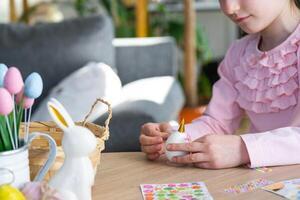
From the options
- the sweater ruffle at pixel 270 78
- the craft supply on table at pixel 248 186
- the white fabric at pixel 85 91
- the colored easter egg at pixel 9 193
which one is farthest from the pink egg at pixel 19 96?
the white fabric at pixel 85 91

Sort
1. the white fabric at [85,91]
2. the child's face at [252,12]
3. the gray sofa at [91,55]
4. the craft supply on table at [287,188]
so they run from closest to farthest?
the craft supply on table at [287,188] < the child's face at [252,12] < the white fabric at [85,91] < the gray sofa at [91,55]

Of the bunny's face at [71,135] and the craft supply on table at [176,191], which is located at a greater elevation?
the bunny's face at [71,135]

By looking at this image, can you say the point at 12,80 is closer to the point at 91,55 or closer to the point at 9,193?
the point at 9,193

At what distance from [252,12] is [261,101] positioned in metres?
0.22

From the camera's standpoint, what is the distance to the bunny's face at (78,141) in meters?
0.77

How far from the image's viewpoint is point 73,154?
781 millimetres

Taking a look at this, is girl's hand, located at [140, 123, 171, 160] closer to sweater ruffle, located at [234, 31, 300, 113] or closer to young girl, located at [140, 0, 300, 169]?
young girl, located at [140, 0, 300, 169]

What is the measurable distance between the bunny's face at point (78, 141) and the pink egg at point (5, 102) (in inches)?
3.5

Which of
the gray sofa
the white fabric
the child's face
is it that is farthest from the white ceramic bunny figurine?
the gray sofa

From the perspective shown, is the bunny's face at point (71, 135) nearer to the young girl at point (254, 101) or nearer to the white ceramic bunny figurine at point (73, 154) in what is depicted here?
the white ceramic bunny figurine at point (73, 154)

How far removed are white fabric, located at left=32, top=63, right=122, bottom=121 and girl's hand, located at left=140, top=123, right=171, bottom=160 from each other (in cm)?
87

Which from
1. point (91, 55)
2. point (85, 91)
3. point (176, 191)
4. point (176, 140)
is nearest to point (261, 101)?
point (176, 140)

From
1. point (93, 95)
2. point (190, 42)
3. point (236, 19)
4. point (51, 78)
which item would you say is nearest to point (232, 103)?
point (236, 19)

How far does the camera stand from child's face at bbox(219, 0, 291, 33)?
1.16m
